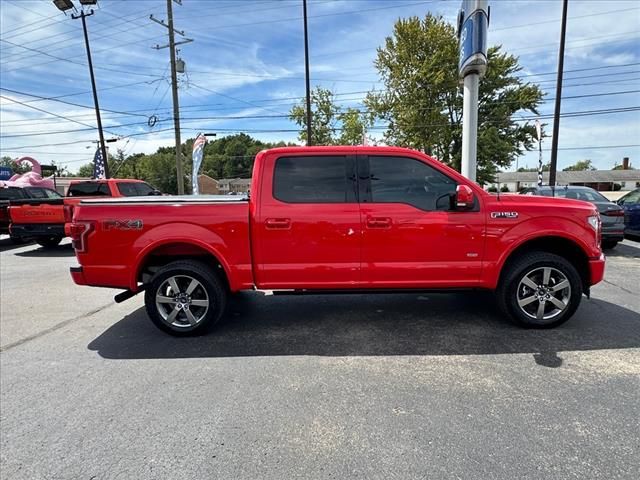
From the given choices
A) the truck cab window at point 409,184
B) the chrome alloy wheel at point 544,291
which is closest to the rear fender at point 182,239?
the truck cab window at point 409,184

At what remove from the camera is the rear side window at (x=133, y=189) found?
11.5 metres

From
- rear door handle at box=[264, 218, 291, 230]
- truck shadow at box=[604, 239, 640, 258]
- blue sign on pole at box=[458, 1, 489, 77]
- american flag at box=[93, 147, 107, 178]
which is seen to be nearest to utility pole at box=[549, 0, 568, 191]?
truck shadow at box=[604, 239, 640, 258]

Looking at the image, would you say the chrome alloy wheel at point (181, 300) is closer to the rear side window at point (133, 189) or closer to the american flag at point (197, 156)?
the rear side window at point (133, 189)

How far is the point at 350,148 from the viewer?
4.34 m

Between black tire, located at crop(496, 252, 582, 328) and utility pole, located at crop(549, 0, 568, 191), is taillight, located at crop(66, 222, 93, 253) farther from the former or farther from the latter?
utility pole, located at crop(549, 0, 568, 191)

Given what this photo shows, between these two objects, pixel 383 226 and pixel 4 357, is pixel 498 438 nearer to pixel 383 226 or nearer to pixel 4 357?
pixel 383 226

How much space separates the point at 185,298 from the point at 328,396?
2.08 m

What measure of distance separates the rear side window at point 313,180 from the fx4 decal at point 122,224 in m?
1.51

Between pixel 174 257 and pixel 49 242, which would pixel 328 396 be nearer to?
pixel 174 257

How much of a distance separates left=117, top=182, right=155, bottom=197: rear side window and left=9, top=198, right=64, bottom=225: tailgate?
5.75ft

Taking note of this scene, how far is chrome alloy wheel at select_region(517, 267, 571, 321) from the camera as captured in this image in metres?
4.21

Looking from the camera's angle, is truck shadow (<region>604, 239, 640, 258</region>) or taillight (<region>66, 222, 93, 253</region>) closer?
taillight (<region>66, 222, 93, 253</region>)

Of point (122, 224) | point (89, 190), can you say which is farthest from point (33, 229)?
point (122, 224)

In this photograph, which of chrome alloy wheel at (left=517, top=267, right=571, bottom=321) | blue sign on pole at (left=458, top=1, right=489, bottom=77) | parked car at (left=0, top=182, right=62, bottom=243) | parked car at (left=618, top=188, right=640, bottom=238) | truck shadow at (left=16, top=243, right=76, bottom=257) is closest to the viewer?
chrome alloy wheel at (left=517, top=267, right=571, bottom=321)
